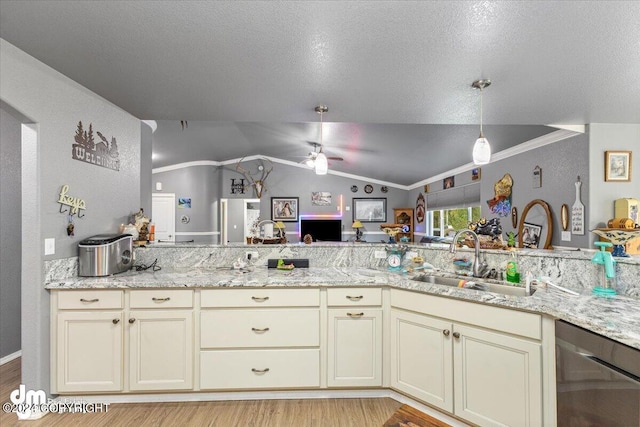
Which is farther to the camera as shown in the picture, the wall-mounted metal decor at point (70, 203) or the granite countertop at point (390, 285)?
the wall-mounted metal decor at point (70, 203)

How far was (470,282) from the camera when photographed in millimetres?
2242

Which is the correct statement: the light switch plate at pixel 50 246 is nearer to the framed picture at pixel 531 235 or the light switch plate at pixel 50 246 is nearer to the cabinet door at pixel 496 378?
the cabinet door at pixel 496 378

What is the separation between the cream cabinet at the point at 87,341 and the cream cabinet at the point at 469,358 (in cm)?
192

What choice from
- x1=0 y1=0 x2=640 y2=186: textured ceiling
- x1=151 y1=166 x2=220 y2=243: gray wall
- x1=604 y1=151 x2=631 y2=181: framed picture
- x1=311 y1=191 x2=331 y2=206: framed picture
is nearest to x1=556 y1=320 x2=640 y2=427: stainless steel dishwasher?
x1=0 y1=0 x2=640 y2=186: textured ceiling

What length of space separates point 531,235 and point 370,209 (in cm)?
492

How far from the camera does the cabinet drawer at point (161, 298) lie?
218 centimetres

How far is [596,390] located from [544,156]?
130 inches

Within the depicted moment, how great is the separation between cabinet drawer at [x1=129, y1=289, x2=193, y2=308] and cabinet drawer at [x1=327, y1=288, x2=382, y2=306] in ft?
3.26

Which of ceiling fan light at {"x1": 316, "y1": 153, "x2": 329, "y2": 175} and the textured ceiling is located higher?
the textured ceiling

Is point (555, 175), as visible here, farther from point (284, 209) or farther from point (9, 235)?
point (284, 209)

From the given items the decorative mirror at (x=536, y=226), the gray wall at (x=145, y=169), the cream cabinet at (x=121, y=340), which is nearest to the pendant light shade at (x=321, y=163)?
the cream cabinet at (x=121, y=340)

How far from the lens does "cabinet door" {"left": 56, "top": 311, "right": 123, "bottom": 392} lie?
7.03 ft

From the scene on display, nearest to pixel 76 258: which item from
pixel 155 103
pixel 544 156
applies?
pixel 155 103

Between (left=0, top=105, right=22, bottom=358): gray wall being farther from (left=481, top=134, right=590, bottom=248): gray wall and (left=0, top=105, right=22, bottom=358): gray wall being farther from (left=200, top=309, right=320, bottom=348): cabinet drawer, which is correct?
(left=481, top=134, right=590, bottom=248): gray wall
